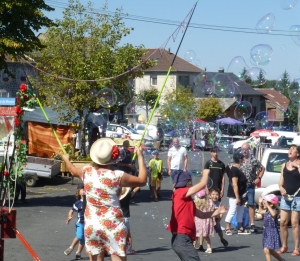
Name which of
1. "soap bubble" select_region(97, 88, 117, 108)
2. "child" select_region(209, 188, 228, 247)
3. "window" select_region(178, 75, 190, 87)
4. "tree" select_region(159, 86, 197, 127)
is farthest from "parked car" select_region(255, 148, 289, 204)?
"window" select_region(178, 75, 190, 87)

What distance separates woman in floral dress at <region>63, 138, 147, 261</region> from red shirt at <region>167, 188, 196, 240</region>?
102 centimetres

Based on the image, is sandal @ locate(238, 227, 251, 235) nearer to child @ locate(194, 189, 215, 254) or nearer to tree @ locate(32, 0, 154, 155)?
child @ locate(194, 189, 215, 254)

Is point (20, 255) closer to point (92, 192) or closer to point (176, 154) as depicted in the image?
point (92, 192)

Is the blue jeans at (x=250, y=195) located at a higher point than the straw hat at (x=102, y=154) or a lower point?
lower

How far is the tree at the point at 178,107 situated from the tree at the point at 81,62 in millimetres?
21078

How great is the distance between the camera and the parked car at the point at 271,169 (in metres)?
14.5

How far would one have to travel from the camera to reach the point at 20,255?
9.95 metres

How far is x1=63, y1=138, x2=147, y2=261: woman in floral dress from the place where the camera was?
6.19 metres

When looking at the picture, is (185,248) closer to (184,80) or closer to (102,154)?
(102,154)

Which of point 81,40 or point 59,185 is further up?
point 81,40

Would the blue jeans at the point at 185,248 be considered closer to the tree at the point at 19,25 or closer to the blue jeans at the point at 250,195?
the blue jeans at the point at 250,195

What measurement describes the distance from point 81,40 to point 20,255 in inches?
713

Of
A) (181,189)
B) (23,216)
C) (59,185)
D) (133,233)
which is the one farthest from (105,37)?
(181,189)

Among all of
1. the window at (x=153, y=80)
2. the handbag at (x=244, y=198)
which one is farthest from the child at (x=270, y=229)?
the window at (x=153, y=80)
